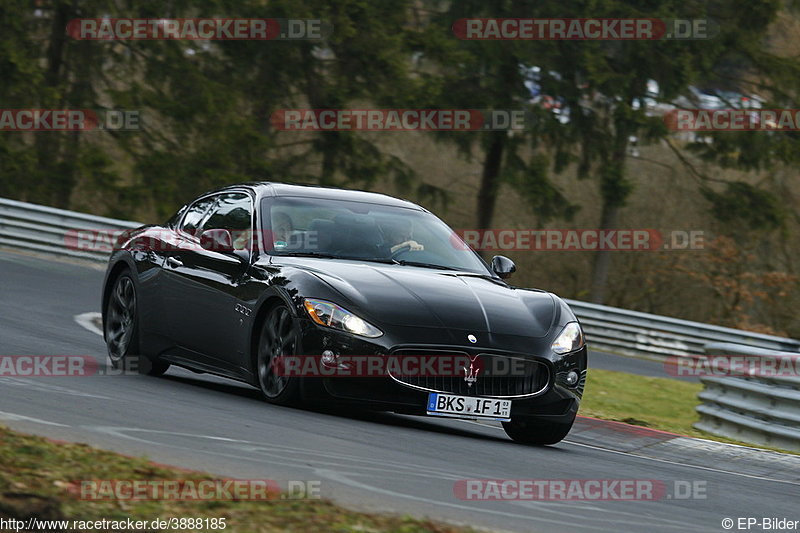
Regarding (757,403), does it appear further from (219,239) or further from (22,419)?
(22,419)

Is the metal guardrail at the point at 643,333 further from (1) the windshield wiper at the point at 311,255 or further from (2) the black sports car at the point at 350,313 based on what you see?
(1) the windshield wiper at the point at 311,255

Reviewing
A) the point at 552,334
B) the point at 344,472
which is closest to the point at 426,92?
the point at 552,334

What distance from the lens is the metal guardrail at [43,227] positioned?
21.8 m

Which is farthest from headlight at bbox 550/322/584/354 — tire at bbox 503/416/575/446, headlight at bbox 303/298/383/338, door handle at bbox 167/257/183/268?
door handle at bbox 167/257/183/268

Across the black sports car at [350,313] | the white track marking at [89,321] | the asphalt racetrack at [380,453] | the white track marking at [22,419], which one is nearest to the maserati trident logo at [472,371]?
the black sports car at [350,313]

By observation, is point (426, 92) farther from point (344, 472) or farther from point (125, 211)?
point (344, 472)

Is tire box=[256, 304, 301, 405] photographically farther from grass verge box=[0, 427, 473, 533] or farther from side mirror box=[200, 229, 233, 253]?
grass verge box=[0, 427, 473, 533]

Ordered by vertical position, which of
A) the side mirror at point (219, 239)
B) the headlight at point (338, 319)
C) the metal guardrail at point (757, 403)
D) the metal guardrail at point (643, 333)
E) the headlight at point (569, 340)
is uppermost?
the side mirror at point (219, 239)

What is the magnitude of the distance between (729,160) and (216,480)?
28877 millimetres

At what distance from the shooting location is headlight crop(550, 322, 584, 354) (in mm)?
8812

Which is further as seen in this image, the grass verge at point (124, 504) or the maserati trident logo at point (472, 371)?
the maserati trident logo at point (472, 371)

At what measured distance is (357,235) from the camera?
9594 mm

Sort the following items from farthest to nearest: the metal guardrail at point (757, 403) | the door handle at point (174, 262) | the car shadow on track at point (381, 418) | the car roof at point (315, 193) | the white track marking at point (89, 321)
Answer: the white track marking at point (89, 321) → the metal guardrail at point (757, 403) → the door handle at point (174, 262) → the car roof at point (315, 193) → the car shadow on track at point (381, 418)

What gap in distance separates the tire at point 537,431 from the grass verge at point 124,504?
3.59 m
